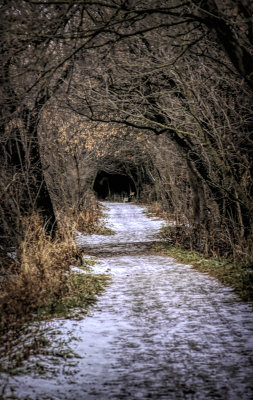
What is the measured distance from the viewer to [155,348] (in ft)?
18.8

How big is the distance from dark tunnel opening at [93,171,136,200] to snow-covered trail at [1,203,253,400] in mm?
35716

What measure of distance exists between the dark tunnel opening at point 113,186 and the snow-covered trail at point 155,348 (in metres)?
35.7

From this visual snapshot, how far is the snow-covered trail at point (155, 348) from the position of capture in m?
4.50

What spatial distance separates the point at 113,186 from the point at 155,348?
4135 cm

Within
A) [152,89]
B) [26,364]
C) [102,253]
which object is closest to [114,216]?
[102,253]

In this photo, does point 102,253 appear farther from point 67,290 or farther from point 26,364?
point 26,364

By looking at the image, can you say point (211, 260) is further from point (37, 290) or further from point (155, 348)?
point (155, 348)

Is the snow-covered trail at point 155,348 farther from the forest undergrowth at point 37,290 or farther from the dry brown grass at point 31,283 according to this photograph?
the dry brown grass at point 31,283

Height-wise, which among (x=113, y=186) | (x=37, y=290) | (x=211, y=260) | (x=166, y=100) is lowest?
(x=211, y=260)

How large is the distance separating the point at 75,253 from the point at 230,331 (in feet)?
19.0

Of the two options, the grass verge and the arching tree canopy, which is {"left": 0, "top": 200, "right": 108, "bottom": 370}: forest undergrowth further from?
the grass verge

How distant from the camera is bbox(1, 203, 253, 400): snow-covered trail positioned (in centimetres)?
450

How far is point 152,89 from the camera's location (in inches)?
509

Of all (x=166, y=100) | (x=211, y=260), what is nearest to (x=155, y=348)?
(x=211, y=260)
